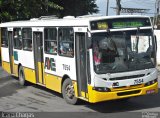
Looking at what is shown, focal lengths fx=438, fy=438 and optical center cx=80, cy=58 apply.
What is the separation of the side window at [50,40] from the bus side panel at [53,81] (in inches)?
31.4

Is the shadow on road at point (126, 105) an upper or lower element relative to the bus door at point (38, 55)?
lower

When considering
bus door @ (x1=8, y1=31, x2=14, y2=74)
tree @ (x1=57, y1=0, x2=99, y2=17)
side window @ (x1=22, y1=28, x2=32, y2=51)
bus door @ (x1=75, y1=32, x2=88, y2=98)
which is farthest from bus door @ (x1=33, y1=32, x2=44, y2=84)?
tree @ (x1=57, y1=0, x2=99, y2=17)

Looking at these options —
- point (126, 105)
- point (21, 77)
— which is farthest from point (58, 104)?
point (21, 77)

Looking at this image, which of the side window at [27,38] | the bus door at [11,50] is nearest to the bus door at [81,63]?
the side window at [27,38]

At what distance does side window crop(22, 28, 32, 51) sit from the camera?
52.9ft

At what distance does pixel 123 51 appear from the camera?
11523mm

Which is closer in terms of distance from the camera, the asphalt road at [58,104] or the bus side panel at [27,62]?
the asphalt road at [58,104]

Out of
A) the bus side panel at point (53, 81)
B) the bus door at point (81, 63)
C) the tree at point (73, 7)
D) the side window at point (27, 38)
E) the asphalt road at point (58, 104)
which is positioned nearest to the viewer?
the bus door at point (81, 63)

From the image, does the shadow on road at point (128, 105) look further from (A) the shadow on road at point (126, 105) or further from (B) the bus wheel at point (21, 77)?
(B) the bus wheel at point (21, 77)

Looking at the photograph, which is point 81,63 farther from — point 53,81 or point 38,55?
point 38,55

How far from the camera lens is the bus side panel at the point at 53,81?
13.5 m

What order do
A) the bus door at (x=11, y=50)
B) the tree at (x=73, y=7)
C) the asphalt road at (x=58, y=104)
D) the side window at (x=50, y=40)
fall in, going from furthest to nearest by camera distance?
the tree at (x=73, y=7) → the bus door at (x=11, y=50) → the side window at (x=50, y=40) → the asphalt road at (x=58, y=104)

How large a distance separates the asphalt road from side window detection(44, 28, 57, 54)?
1537 millimetres

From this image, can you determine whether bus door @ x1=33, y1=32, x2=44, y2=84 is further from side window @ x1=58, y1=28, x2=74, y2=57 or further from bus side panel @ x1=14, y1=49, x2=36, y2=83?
side window @ x1=58, y1=28, x2=74, y2=57
